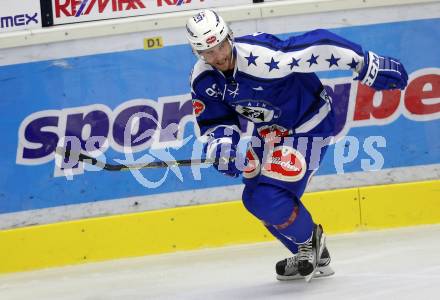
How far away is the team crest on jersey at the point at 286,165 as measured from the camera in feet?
12.2

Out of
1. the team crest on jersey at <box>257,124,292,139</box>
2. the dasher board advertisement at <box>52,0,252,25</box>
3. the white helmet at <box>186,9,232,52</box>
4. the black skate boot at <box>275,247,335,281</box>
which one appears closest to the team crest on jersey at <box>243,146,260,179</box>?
the team crest on jersey at <box>257,124,292,139</box>

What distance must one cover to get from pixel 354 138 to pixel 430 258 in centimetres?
131

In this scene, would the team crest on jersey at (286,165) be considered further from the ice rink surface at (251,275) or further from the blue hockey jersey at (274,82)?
the ice rink surface at (251,275)

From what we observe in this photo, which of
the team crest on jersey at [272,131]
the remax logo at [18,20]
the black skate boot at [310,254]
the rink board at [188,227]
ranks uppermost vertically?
the remax logo at [18,20]

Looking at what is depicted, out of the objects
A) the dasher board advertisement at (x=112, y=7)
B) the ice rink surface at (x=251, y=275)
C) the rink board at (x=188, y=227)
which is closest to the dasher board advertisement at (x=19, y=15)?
the dasher board advertisement at (x=112, y=7)

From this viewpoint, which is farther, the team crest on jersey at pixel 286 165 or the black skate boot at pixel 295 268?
the black skate boot at pixel 295 268

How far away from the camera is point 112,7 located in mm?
5242

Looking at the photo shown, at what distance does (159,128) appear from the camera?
5.28 m

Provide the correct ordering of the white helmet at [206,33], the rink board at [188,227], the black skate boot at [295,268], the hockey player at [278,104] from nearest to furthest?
the white helmet at [206,33] < the hockey player at [278,104] < the black skate boot at [295,268] < the rink board at [188,227]

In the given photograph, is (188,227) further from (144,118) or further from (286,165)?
(286,165)

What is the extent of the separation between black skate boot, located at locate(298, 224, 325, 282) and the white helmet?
962 millimetres

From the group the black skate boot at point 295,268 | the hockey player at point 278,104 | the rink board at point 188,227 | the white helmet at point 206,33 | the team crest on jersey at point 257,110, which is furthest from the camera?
the rink board at point 188,227

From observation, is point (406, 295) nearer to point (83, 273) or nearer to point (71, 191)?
point (83, 273)

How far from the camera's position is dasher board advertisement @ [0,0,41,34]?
522 centimetres
